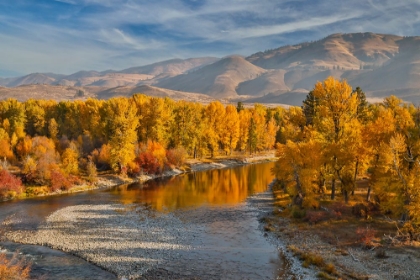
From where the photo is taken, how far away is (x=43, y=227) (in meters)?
37.0

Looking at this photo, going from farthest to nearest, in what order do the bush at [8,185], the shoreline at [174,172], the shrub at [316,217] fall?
the shoreline at [174,172], the bush at [8,185], the shrub at [316,217]

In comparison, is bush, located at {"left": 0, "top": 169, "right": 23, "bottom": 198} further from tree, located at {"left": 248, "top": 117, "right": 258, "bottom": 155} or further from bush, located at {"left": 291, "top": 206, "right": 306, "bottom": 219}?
tree, located at {"left": 248, "top": 117, "right": 258, "bottom": 155}

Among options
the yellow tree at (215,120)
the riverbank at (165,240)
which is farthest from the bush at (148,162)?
the riverbank at (165,240)

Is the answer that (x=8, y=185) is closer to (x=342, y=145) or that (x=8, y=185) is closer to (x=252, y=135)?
(x=342, y=145)

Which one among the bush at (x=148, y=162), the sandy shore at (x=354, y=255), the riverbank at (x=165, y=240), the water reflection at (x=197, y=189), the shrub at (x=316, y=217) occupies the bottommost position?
the water reflection at (x=197, y=189)

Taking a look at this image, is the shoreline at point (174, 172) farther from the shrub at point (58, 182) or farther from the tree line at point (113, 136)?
the tree line at point (113, 136)

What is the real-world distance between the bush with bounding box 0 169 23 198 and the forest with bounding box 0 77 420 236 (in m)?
0.13

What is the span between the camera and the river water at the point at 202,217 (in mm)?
26031

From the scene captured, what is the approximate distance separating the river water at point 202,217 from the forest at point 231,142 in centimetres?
682

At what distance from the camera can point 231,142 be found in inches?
3932

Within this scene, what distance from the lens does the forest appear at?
3488cm

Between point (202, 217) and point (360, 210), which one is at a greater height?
point (360, 210)

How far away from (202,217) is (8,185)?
1236 inches

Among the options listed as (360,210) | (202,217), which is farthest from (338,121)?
(202,217)
